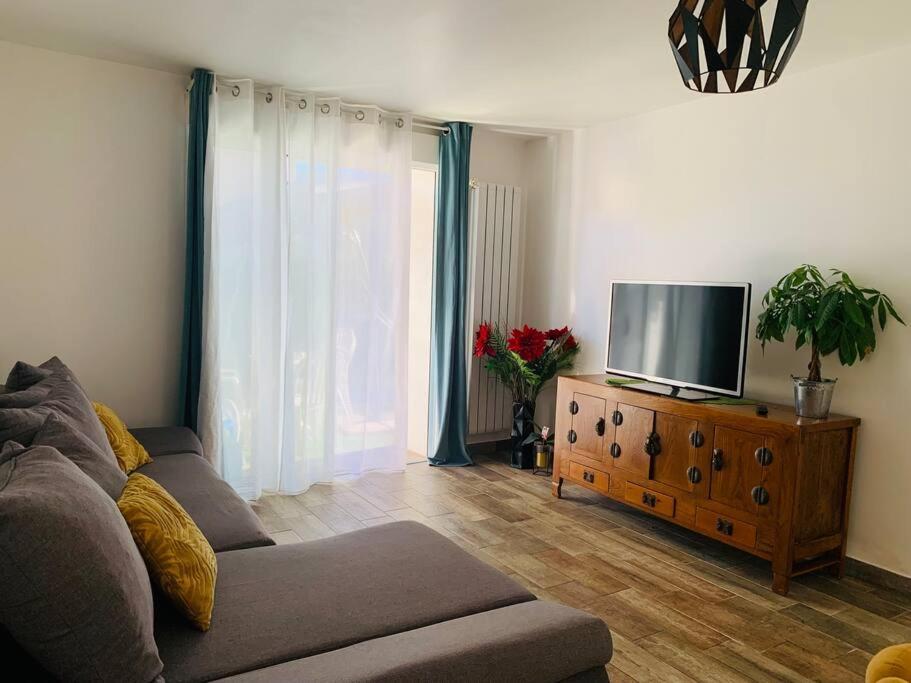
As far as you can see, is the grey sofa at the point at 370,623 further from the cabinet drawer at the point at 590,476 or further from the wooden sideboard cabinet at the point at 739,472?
the cabinet drawer at the point at 590,476

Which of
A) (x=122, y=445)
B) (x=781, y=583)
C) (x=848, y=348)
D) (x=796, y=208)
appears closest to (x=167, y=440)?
(x=122, y=445)

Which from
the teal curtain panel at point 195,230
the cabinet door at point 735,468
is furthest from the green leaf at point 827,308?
the teal curtain panel at point 195,230

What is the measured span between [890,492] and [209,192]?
149 inches

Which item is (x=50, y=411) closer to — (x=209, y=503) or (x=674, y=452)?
(x=209, y=503)

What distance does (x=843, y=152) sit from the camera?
3352 mm

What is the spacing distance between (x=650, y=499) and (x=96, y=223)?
336 cm

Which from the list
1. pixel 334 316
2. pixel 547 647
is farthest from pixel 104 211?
pixel 547 647

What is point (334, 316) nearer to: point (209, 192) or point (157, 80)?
point (209, 192)

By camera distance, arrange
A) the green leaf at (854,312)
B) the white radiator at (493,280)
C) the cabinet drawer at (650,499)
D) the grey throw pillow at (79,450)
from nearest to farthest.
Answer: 1. the grey throw pillow at (79,450)
2. the green leaf at (854,312)
3. the cabinet drawer at (650,499)
4. the white radiator at (493,280)

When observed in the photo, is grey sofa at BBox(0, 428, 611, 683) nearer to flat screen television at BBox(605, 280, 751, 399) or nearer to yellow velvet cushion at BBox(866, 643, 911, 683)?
yellow velvet cushion at BBox(866, 643, 911, 683)

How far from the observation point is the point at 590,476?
13.6ft

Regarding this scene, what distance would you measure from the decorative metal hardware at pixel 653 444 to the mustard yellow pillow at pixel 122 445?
8.15 feet

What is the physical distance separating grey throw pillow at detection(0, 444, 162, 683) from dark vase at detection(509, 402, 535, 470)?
3795 mm

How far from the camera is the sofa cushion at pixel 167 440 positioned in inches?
132
